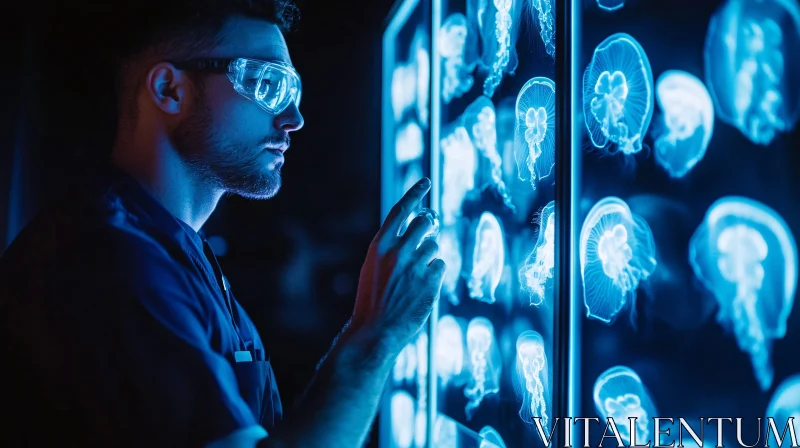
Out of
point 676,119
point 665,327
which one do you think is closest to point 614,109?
point 676,119

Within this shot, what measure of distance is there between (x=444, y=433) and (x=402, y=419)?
59cm

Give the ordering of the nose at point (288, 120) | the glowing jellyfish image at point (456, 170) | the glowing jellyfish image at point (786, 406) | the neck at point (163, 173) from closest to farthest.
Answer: the glowing jellyfish image at point (786, 406) → the neck at point (163, 173) → the nose at point (288, 120) → the glowing jellyfish image at point (456, 170)

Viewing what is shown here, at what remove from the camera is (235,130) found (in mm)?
1373

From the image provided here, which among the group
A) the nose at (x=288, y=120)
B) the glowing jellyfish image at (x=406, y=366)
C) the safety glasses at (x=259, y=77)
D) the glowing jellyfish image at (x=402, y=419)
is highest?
the safety glasses at (x=259, y=77)

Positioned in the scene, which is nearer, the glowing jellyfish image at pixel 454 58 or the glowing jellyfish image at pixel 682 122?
the glowing jellyfish image at pixel 682 122

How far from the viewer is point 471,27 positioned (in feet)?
5.98

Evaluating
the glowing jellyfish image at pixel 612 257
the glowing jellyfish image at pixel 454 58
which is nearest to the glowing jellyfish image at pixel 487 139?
the glowing jellyfish image at pixel 454 58

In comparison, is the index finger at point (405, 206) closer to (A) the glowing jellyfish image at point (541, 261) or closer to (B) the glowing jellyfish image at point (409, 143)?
Answer: (A) the glowing jellyfish image at point (541, 261)

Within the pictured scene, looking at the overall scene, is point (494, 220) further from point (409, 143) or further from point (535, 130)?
point (409, 143)

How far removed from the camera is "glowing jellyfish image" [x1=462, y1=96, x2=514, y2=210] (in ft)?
5.31

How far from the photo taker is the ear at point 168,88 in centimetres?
133

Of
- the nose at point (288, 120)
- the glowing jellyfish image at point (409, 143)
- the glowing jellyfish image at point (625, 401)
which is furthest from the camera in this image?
the glowing jellyfish image at point (409, 143)

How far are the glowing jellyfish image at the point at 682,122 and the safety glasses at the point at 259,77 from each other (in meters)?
0.82

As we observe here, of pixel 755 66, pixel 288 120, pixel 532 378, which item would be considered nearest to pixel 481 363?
pixel 532 378
